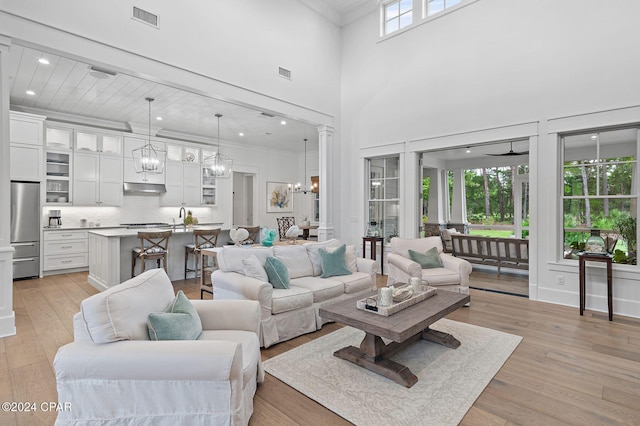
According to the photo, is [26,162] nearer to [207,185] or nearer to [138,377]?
[207,185]

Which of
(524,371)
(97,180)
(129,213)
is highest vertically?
(97,180)

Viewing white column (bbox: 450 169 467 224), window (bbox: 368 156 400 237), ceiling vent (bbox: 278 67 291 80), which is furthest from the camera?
white column (bbox: 450 169 467 224)

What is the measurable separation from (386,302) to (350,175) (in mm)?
4414

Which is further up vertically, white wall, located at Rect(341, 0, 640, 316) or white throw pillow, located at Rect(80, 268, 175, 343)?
white wall, located at Rect(341, 0, 640, 316)

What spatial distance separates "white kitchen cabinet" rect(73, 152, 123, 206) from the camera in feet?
22.7

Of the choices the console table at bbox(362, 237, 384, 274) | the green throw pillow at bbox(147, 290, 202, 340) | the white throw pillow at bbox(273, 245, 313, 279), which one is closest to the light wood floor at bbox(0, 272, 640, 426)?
the green throw pillow at bbox(147, 290, 202, 340)

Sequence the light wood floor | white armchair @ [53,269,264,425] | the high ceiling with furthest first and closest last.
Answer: the high ceiling
the light wood floor
white armchair @ [53,269,264,425]

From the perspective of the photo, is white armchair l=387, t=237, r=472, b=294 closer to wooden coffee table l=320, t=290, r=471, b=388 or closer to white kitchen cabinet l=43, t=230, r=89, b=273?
wooden coffee table l=320, t=290, r=471, b=388

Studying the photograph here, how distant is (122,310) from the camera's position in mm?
1812

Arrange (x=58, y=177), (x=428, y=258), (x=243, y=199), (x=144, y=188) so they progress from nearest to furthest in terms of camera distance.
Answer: (x=428, y=258)
(x=58, y=177)
(x=144, y=188)
(x=243, y=199)

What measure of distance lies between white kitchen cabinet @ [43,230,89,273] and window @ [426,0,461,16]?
7867mm

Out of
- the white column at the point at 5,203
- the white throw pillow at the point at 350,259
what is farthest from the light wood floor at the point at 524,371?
the white throw pillow at the point at 350,259

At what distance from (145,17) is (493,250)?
6604 millimetres

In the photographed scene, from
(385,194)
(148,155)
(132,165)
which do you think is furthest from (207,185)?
(385,194)
